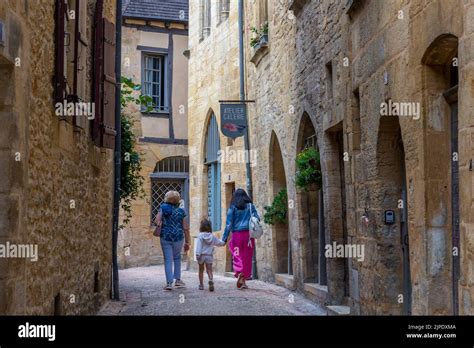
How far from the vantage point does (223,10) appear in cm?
1636

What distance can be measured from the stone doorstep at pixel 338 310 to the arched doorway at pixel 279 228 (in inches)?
127

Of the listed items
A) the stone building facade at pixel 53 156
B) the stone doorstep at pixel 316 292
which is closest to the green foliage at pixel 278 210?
the stone doorstep at pixel 316 292

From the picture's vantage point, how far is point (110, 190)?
9.75m

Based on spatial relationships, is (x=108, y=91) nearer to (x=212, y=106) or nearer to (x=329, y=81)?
(x=329, y=81)

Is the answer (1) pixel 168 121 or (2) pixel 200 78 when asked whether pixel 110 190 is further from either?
(1) pixel 168 121

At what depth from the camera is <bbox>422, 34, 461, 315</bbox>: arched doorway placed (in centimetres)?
541

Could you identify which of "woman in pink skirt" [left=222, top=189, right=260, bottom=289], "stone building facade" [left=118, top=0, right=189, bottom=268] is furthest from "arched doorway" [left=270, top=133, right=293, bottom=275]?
"stone building facade" [left=118, top=0, right=189, bottom=268]

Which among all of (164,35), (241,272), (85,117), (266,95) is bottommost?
(241,272)

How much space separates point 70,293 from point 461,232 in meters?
3.64

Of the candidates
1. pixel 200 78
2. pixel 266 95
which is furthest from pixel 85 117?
pixel 200 78

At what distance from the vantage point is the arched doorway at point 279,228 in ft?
39.3

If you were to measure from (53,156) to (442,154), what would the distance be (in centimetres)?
294

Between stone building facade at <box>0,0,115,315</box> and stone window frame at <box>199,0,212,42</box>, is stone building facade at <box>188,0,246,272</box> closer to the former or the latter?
stone window frame at <box>199,0,212,42</box>

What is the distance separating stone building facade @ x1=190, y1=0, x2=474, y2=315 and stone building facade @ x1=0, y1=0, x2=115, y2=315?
2.63 metres
